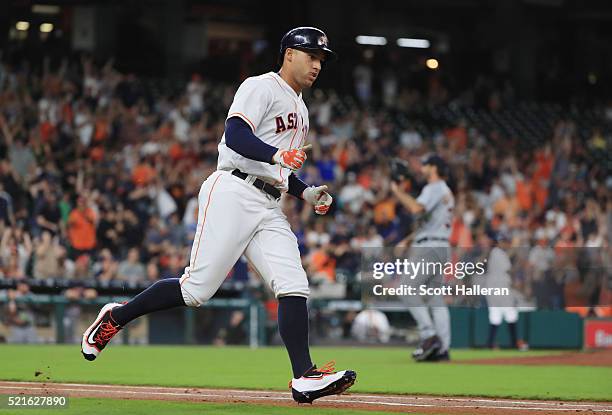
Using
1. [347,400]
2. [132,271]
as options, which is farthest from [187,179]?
[347,400]

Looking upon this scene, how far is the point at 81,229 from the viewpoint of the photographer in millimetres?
15461

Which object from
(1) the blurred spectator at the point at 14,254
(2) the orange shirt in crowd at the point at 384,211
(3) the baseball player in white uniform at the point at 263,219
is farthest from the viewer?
(2) the orange shirt in crowd at the point at 384,211

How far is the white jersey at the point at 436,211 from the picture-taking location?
11.2 metres

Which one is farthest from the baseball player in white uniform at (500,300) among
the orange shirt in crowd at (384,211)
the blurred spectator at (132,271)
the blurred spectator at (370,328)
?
the blurred spectator at (132,271)

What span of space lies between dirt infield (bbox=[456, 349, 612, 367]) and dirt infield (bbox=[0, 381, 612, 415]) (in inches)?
168

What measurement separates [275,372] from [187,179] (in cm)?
830

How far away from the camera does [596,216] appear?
20344mm

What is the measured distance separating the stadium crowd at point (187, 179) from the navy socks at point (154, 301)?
→ 7.78m

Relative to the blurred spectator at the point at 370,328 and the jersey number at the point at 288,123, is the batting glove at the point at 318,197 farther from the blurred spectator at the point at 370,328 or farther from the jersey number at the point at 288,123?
the blurred spectator at the point at 370,328

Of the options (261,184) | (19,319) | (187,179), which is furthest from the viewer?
(187,179)

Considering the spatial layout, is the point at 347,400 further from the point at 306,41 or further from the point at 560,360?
the point at 560,360

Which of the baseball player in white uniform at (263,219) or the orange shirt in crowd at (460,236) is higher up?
the baseball player in white uniform at (263,219)

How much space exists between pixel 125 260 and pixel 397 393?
8.27 m

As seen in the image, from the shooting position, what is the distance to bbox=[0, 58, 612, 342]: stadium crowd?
50.9 ft
